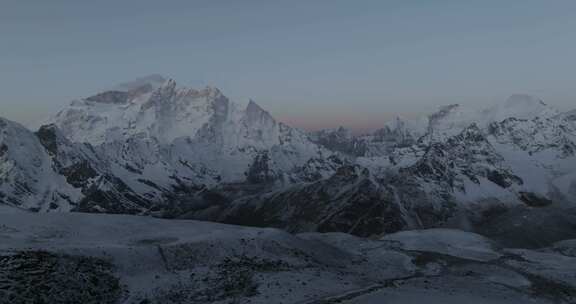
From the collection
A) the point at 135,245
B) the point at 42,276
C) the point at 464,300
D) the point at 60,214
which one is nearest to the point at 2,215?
the point at 60,214

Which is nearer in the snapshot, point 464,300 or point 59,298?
point 59,298

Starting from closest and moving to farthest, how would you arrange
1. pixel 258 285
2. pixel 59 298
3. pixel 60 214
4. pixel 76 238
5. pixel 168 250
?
pixel 59 298, pixel 258 285, pixel 168 250, pixel 76 238, pixel 60 214

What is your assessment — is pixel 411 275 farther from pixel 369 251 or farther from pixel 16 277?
pixel 16 277

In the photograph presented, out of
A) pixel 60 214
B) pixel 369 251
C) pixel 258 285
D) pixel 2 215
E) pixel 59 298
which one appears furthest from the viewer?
pixel 369 251

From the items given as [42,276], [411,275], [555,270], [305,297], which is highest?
[42,276]

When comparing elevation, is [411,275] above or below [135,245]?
below

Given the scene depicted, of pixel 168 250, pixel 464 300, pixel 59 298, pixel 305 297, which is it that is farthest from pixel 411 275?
pixel 59 298

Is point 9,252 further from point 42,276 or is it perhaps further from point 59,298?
point 59,298
